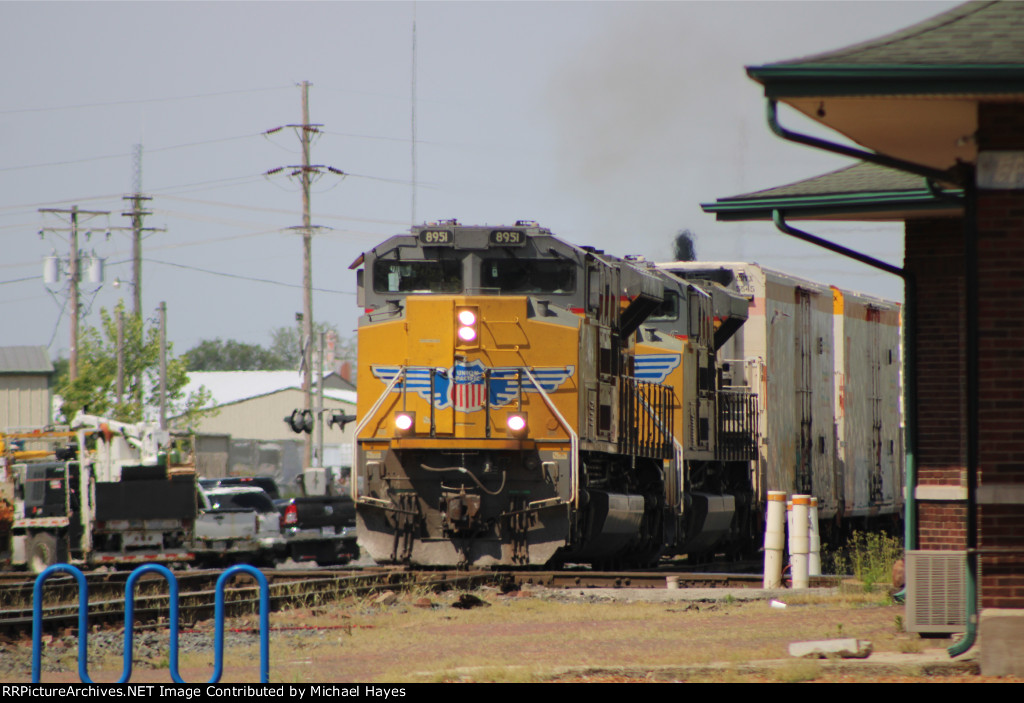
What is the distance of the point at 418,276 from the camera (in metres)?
18.9

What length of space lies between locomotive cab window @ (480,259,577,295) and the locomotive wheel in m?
9.13

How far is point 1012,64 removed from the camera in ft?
29.5

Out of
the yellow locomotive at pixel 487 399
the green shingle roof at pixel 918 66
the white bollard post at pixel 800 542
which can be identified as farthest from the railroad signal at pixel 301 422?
the green shingle roof at pixel 918 66

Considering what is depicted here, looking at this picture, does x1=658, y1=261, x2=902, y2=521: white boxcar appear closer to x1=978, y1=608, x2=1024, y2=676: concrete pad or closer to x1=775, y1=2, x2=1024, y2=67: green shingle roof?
x1=775, y1=2, x2=1024, y2=67: green shingle roof

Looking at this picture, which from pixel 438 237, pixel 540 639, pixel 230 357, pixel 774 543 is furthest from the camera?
pixel 230 357

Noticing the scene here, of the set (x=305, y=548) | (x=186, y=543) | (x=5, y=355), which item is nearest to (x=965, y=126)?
(x=186, y=543)

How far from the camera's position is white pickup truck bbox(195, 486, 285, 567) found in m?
25.0

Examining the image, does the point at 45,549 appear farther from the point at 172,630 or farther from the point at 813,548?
the point at 172,630

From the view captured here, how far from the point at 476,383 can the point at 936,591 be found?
8.43 meters

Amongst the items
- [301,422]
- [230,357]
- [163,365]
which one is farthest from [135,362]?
[230,357]

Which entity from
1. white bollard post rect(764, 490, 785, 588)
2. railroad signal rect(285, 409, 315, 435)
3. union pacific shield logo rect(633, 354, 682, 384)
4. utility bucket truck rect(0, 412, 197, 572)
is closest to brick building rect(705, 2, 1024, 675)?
white bollard post rect(764, 490, 785, 588)

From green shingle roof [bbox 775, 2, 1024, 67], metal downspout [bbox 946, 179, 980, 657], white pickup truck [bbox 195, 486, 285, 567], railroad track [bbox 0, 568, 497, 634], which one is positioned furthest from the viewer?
white pickup truck [bbox 195, 486, 285, 567]

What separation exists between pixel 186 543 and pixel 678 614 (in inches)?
430

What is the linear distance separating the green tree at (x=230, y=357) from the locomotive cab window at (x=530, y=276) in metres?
160
